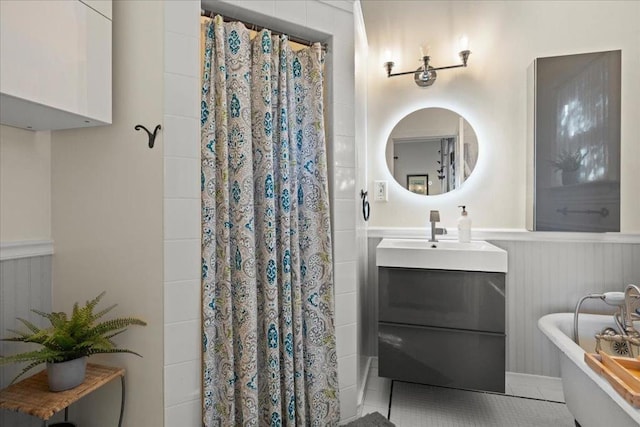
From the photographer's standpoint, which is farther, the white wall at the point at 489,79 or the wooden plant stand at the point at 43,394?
the white wall at the point at 489,79

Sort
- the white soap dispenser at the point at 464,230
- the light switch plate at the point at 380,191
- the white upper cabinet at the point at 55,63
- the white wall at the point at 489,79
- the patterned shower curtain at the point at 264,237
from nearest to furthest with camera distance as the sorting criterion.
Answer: the white upper cabinet at the point at 55,63 < the patterned shower curtain at the point at 264,237 < the white wall at the point at 489,79 < the white soap dispenser at the point at 464,230 < the light switch plate at the point at 380,191

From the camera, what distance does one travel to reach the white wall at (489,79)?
2.13 metres

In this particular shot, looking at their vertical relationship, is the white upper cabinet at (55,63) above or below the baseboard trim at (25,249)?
above

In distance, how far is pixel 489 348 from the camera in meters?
1.82

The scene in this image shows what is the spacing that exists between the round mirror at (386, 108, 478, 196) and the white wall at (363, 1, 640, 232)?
0.05 m

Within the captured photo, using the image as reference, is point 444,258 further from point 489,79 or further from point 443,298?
point 489,79

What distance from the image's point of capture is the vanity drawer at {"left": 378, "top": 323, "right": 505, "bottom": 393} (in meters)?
1.82

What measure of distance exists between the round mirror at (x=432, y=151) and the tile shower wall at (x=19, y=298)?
6.96 feet

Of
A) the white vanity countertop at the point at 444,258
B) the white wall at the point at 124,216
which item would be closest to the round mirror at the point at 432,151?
the white vanity countertop at the point at 444,258

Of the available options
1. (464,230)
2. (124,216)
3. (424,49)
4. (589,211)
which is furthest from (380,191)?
(124,216)

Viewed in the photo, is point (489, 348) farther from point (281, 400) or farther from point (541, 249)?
point (281, 400)

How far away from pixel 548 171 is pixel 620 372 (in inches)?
48.6

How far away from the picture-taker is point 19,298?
134cm

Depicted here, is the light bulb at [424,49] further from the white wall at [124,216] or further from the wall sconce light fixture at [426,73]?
the white wall at [124,216]
